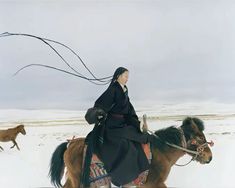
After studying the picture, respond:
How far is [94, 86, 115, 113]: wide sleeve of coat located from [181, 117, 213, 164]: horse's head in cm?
29

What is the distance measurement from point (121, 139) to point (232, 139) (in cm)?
49

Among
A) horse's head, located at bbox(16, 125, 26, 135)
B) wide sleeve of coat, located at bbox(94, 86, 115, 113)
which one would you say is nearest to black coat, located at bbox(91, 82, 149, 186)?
wide sleeve of coat, located at bbox(94, 86, 115, 113)

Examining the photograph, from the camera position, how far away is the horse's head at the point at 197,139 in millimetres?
1501

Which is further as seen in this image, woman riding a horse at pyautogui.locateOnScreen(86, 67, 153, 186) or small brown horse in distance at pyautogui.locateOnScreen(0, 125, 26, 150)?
small brown horse in distance at pyautogui.locateOnScreen(0, 125, 26, 150)

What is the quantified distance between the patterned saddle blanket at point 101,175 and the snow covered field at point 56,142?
14 centimetres

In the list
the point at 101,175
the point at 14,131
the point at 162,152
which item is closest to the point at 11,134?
the point at 14,131

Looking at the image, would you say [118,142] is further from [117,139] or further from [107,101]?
[107,101]

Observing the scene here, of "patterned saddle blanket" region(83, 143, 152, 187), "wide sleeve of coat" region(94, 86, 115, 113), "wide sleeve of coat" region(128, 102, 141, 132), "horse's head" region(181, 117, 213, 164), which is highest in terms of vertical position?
"wide sleeve of coat" region(94, 86, 115, 113)

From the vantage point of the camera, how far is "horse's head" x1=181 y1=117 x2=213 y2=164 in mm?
1501

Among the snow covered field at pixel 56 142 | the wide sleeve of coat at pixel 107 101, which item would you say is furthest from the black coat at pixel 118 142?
the snow covered field at pixel 56 142

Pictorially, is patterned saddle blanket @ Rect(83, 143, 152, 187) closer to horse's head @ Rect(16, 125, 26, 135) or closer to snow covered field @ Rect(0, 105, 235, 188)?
snow covered field @ Rect(0, 105, 235, 188)

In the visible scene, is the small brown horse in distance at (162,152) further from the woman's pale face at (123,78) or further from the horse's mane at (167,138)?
the woman's pale face at (123,78)

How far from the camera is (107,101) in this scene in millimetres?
1435

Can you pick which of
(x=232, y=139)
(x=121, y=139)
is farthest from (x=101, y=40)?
(x=232, y=139)
